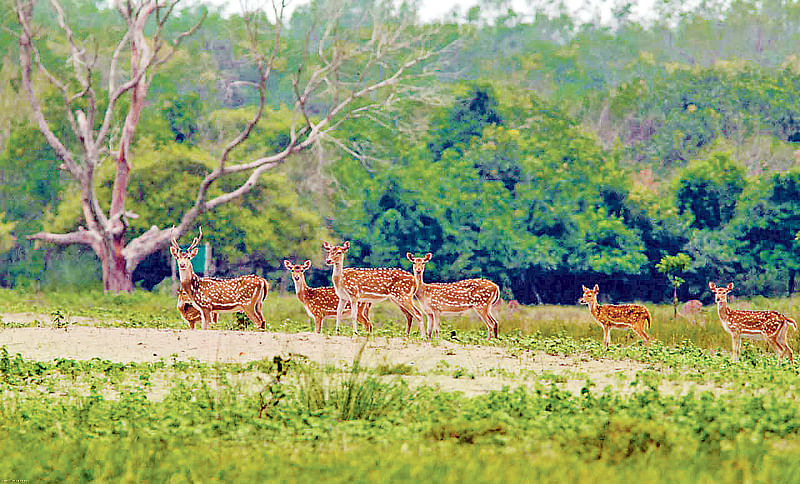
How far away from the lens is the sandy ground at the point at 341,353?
503 inches

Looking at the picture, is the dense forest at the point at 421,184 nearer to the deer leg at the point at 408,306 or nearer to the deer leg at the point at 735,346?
the deer leg at the point at 408,306

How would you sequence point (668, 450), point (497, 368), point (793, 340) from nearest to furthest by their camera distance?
point (668, 450) → point (497, 368) → point (793, 340)

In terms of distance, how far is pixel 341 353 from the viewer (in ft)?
48.9

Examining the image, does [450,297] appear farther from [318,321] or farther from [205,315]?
[205,315]

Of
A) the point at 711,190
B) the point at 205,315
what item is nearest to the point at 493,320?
the point at 205,315

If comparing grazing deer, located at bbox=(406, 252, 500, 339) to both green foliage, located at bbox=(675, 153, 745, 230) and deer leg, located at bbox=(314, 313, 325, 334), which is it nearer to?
deer leg, located at bbox=(314, 313, 325, 334)

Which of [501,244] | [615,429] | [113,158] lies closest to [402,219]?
[501,244]

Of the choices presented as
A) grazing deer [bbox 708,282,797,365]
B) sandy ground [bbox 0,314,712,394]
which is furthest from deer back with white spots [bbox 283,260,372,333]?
grazing deer [bbox 708,282,797,365]

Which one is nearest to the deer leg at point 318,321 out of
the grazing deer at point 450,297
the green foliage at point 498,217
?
the grazing deer at point 450,297

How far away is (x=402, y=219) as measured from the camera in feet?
122

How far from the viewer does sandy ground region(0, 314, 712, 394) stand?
12773 millimetres

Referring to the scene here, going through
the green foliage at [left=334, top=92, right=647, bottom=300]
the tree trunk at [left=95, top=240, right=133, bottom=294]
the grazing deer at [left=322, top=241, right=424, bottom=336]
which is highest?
the grazing deer at [left=322, top=241, right=424, bottom=336]

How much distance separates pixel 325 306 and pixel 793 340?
7.49 m

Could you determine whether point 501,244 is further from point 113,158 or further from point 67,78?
point 67,78
